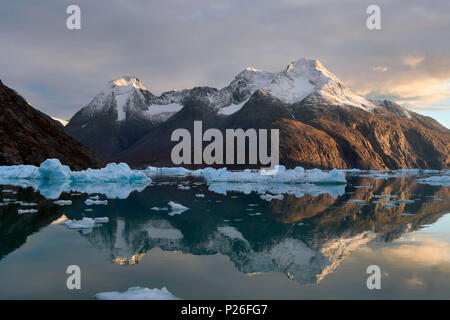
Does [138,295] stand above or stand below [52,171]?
below

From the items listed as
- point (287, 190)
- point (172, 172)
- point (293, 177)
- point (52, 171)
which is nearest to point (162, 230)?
point (287, 190)

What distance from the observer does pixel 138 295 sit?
7.79 m

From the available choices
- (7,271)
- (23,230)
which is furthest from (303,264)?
(23,230)

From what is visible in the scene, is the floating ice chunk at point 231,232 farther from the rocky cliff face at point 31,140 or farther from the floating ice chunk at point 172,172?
the floating ice chunk at point 172,172

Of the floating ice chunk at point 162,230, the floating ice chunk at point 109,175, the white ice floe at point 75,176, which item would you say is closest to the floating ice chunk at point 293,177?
the white ice floe at point 75,176

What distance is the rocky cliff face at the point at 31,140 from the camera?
64.9 meters

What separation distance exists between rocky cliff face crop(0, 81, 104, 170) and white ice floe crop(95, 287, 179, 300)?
65.5 metres

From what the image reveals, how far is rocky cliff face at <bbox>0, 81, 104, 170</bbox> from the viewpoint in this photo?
64.9 meters

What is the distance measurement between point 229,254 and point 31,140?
7071 cm

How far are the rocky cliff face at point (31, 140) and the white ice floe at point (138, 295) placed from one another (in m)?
65.5

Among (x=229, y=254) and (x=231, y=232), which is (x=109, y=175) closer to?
(x=231, y=232)

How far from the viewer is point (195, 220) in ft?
62.1

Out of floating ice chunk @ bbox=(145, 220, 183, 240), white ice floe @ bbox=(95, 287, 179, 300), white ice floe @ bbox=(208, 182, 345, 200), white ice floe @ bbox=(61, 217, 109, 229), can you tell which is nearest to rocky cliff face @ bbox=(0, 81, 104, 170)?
white ice floe @ bbox=(208, 182, 345, 200)
